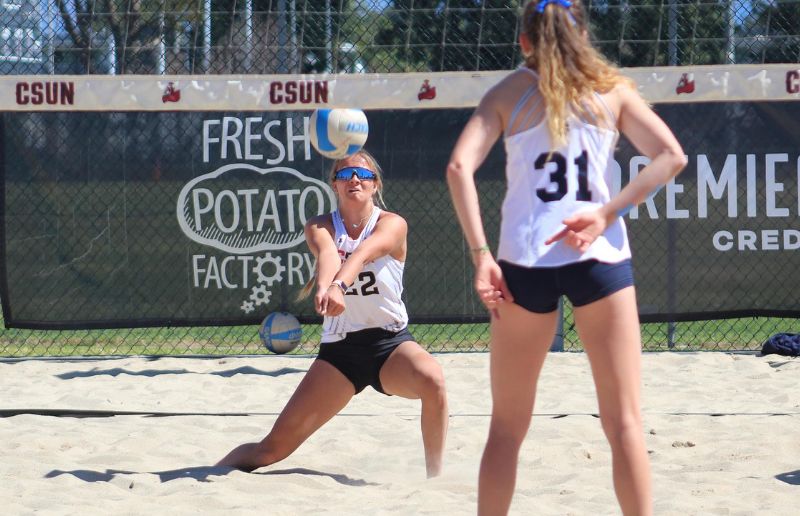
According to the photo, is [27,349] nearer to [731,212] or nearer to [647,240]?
[647,240]

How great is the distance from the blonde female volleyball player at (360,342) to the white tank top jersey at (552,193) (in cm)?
133

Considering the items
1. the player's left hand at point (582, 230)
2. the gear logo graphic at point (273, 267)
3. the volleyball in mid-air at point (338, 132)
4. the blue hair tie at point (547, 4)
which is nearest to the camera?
the player's left hand at point (582, 230)

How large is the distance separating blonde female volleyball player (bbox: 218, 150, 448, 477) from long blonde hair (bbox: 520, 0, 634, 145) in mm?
1448

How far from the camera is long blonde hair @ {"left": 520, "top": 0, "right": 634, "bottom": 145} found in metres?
2.73

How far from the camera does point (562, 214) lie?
273cm

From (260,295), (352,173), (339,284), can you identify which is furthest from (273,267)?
(339,284)

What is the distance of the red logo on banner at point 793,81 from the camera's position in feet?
23.8

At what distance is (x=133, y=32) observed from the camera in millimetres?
8117

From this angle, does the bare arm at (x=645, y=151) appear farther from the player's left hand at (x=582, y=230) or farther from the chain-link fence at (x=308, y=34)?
the chain-link fence at (x=308, y=34)

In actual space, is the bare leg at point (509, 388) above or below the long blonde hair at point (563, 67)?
below

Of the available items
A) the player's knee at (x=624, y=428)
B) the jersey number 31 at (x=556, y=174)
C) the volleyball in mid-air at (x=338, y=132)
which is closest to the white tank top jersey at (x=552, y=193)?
the jersey number 31 at (x=556, y=174)

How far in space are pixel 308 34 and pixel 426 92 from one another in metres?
1.30

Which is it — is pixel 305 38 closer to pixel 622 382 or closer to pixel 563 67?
pixel 563 67

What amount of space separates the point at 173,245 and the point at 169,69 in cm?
140
